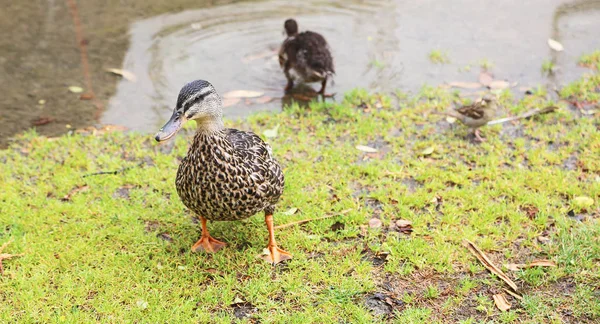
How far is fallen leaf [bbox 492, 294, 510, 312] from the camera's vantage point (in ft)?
11.8

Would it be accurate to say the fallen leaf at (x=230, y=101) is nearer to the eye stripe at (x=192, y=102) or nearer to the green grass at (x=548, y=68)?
the eye stripe at (x=192, y=102)

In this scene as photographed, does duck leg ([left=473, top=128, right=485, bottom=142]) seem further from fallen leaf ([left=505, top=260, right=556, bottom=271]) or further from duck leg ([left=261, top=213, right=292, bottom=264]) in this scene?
duck leg ([left=261, top=213, right=292, bottom=264])

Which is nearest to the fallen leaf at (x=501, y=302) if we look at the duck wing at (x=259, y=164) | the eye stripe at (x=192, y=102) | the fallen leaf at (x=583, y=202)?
the fallen leaf at (x=583, y=202)

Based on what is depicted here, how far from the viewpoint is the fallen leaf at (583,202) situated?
14.4ft

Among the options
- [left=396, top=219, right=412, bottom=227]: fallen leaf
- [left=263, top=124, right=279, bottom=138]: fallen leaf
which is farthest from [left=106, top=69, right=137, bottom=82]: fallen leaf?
[left=396, top=219, right=412, bottom=227]: fallen leaf

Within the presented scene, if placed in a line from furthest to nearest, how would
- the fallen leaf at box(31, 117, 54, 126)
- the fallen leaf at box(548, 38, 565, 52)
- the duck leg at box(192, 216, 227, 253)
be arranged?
the fallen leaf at box(548, 38, 565, 52), the fallen leaf at box(31, 117, 54, 126), the duck leg at box(192, 216, 227, 253)

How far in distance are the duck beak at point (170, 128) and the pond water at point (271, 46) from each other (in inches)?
83.2

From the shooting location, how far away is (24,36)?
7004 mm

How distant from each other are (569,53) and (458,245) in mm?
3624

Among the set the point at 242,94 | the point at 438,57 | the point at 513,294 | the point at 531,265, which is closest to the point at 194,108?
the point at 513,294

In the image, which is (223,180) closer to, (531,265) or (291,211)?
(291,211)

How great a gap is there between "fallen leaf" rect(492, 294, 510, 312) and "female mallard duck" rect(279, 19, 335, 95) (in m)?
2.90

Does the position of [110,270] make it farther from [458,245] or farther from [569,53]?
[569,53]

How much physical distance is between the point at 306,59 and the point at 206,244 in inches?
96.7
